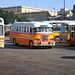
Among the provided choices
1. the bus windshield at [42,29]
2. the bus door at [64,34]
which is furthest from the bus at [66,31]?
the bus windshield at [42,29]

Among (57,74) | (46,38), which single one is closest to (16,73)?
(57,74)

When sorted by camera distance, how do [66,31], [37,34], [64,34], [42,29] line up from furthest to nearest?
[66,31], [64,34], [42,29], [37,34]

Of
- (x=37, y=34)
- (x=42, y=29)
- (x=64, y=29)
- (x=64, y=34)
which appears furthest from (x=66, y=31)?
(x=37, y=34)

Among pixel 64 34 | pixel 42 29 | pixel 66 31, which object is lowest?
pixel 64 34

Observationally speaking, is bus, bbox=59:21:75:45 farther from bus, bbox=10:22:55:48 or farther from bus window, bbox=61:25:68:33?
bus, bbox=10:22:55:48

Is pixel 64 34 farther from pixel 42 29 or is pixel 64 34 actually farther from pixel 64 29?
pixel 42 29

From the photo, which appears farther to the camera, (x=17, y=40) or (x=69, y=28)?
(x=69, y=28)

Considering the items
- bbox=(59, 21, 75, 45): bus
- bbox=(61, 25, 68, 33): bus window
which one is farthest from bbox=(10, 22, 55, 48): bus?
bbox=(61, 25, 68, 33): bus window

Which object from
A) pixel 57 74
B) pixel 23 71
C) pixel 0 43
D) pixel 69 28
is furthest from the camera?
pixel 69 28

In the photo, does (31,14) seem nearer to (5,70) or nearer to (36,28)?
(36,28)

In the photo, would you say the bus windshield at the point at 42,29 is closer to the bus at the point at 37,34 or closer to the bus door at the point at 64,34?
the bus at the point at 37,34

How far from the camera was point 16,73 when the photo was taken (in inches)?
418

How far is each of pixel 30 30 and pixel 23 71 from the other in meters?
13.6

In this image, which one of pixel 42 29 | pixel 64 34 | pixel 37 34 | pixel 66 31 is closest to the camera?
pixel 37 34
